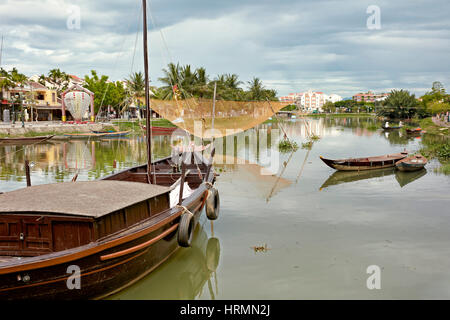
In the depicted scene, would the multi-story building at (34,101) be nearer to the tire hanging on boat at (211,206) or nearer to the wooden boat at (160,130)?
the wooden boat at (160,130)

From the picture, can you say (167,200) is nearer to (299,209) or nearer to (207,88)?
(299,209)

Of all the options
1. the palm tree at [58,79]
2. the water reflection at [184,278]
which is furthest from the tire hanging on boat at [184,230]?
the palm tree at [58,79]

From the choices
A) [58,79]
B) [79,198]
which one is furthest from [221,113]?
[58,79]

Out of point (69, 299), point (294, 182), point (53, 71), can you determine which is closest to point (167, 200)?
point (69, 299)

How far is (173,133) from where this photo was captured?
167ft

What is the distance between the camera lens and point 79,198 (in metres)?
6.55

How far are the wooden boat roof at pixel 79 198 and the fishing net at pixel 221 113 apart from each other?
16021 millimetres

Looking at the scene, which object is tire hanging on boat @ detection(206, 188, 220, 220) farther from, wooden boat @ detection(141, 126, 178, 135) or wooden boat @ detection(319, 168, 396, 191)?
wooden boat @ detection(141, 126, 178, 135)

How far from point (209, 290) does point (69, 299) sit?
2.64 m

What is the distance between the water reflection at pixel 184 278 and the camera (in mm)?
7070

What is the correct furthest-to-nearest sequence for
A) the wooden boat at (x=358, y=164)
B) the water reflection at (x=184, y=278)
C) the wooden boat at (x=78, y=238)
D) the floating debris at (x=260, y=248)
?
the wooden boat at (x=358, y=164)
the floating debris at (x=260, y=248)
the water reflection at (x=184, y=278)
the wooden boat at (x=78, y=238)

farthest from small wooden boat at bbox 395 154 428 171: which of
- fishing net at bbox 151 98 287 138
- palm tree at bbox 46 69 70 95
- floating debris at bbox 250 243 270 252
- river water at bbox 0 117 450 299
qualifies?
palm tree at bbox 46 69 70 95

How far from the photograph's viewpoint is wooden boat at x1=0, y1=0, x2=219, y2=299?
5.50 m

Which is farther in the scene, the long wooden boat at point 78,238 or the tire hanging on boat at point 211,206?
the tire hanging on boat at point 211,206
